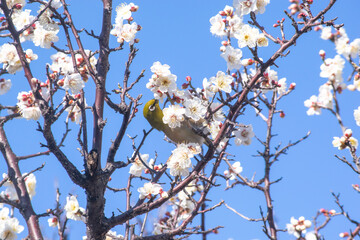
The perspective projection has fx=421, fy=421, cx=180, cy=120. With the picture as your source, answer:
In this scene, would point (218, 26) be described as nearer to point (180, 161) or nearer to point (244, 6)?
point (244, 6)

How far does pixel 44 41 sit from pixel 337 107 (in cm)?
365

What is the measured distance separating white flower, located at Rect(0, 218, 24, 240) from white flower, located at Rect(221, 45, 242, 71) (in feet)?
9.98

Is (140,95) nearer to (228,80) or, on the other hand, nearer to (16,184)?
(228,80)

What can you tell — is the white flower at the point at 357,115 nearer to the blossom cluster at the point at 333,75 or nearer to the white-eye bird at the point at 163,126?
the blossom cluster at the point at 333,75

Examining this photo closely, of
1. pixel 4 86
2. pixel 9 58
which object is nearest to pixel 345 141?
pixel 9 58

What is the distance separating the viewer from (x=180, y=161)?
3.69 meters

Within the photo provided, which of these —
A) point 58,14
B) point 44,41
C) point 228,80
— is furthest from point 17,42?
point 228,80

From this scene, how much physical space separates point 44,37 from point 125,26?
947 mm

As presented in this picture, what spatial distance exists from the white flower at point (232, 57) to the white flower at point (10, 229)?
304 cm

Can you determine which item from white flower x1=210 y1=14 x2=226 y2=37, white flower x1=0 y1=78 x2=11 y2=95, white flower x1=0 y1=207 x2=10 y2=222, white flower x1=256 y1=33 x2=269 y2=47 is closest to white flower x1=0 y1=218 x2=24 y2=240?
white flower x1=0 y1=207 x2=10 y2=222

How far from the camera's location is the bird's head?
4.34m

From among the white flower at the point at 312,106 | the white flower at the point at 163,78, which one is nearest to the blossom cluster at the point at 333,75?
the white flower at the point at 312,106

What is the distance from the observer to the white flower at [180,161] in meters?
3.69

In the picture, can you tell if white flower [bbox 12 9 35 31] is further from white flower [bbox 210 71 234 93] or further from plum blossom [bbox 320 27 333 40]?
plum blossom [bbox 320 27 333 40]
